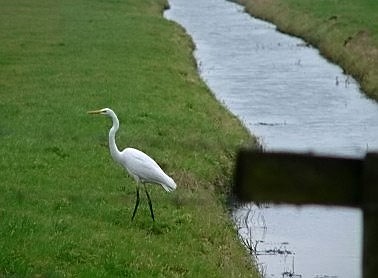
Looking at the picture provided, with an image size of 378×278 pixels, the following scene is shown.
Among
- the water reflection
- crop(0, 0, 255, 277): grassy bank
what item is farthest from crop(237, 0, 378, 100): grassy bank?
the water reflection

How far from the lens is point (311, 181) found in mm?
3346

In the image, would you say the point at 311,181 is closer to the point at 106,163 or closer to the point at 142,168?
the point at 142,168

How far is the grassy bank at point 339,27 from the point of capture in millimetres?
35875

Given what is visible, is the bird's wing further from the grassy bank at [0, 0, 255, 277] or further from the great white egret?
the grassy bank at [0, 0, 255, 277]

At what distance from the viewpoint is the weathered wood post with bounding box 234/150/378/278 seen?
3.30 meters

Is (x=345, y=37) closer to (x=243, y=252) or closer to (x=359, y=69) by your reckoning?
(x=359, y=69)

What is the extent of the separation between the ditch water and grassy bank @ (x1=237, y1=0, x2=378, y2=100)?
557mm

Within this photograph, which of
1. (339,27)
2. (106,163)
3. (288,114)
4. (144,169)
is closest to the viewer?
(144,169)

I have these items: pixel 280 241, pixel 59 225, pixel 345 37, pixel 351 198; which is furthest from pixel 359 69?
pixel 351 198

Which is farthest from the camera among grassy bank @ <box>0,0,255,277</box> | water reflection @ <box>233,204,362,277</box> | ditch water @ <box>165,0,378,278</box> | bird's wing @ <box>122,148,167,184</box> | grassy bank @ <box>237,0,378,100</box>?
grassy bank @ <box>237,0,378,100</box>

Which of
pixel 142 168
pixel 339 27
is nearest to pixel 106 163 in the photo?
pixel 142 168

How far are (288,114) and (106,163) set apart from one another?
37.8ft

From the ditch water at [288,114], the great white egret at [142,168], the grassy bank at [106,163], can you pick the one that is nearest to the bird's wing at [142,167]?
the great white egret at [142,168]

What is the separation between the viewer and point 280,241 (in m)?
16.0
